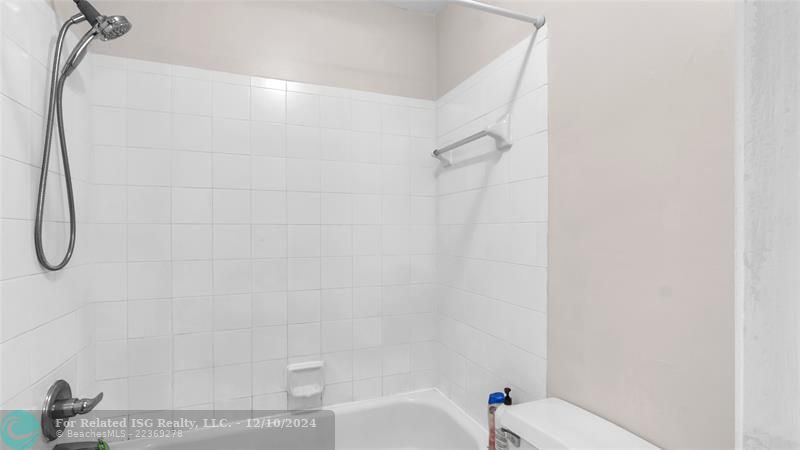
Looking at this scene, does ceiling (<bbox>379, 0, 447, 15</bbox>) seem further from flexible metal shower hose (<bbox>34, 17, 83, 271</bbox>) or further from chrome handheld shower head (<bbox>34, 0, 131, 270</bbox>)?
flexible metal shower hose (<bbox>34, 17, 83, 271</bbox>)

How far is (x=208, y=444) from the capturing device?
1.65 metres

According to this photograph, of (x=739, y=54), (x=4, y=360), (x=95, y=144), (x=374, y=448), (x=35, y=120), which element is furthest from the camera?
(x=374, y=448)

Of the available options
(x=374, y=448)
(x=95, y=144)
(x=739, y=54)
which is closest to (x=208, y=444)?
(x=374, y=448)

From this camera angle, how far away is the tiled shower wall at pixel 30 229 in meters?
1.00

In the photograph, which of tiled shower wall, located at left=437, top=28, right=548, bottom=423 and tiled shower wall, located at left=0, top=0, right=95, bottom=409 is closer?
tiled shower wall, located at left=0, top=0, right=95, bottom=409

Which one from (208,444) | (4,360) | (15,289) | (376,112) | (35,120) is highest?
(376,112)

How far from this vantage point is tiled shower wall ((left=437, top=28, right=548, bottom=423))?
1.39m

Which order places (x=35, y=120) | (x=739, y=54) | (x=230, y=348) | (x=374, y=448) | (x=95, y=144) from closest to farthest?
(x=739, y=54) → (x=35, y=120) → (x=95, y=144) → (x=230, y=348) → (x=374, y=448)

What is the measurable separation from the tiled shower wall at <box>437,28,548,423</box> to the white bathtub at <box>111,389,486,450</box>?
0.10 meters

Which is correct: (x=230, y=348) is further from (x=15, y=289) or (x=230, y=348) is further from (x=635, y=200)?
(x=635, y=200)

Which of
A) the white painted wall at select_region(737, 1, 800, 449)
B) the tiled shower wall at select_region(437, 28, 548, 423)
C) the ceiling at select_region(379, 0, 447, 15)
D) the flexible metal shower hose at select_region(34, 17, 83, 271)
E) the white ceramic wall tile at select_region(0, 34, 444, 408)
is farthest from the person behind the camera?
the ceiling at select_region(379, 0, 447, 15)

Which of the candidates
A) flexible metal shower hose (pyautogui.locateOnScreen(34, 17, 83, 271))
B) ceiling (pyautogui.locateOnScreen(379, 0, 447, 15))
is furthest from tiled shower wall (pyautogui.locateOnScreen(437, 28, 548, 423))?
flexible metal shower hose (pyautogui.locateOnScreen(34, 17, 83, 271))

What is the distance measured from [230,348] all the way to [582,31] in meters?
1.78

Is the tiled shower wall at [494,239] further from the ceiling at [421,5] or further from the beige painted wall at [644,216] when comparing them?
the ceiling at [421,5]
